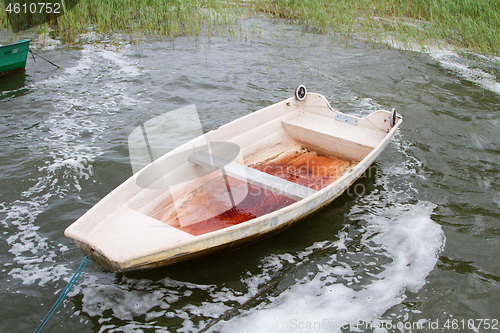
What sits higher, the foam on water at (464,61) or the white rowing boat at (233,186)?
the foam on water at (464,61)

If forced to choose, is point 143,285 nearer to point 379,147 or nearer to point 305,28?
point 379,147

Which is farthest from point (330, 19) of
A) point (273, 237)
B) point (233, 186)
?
point (273, 237)

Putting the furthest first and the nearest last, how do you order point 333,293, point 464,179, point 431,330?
point 464,179
point 333,293
point 431,330

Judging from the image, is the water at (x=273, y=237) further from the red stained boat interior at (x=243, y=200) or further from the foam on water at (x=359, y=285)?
the red stained boat interior at (x=243, y=200)

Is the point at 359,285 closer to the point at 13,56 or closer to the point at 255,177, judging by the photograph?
the point at 255,177

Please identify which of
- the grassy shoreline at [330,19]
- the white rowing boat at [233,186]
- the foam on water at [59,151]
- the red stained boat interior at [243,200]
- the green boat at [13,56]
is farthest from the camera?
the grassy shoreline at [330,19]

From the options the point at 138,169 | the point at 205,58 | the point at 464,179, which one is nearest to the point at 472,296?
the point at 464,179

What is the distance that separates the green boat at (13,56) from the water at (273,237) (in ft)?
0.74

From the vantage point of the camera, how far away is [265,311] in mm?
3293

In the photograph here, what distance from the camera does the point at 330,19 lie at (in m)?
11.6

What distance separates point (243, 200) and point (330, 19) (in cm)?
907

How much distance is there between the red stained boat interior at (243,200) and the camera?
12.6 feet

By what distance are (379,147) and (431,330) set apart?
216 cm

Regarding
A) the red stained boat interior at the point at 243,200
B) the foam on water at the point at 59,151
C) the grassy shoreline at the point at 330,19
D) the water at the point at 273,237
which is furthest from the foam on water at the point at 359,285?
the grassy shoreline at the point at 330,19
